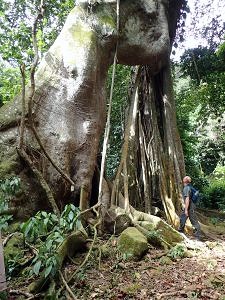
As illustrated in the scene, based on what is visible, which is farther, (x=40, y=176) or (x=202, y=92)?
(x=202, y=92)

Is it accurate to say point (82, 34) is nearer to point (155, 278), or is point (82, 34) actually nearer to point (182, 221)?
point (182, 221)

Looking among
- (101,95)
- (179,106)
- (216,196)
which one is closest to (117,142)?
(179,106)

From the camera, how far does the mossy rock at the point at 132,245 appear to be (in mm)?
4711

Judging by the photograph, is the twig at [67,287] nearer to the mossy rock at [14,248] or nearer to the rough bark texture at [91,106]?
the mossy rock at [14,248]

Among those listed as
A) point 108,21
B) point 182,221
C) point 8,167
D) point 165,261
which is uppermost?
point 108,21

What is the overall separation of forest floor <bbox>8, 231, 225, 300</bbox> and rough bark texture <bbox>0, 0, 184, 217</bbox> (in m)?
1.31

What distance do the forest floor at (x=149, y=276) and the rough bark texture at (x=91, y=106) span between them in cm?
131

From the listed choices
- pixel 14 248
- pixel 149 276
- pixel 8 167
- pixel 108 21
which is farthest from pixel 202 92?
pixel 14 248

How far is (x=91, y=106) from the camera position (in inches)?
249

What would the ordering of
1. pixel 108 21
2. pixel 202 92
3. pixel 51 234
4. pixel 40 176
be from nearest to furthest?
1. pixel 51 234
2. pixel 40 176
3. pixel 108 21
4. pixel 202 92

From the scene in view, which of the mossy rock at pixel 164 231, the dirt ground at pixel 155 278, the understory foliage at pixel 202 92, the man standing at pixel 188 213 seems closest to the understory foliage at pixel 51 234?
the dirt ground at pixel 155 278

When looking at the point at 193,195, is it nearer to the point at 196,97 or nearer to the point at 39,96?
the point at 39,96

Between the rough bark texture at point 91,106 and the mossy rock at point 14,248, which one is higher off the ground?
the rough bark texture at point 91,106

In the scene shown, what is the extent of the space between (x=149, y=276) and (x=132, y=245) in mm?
658
